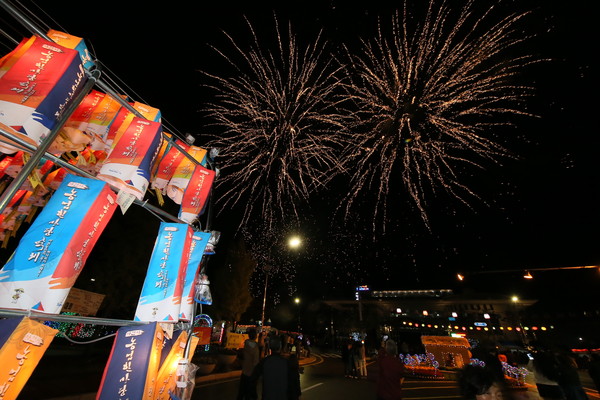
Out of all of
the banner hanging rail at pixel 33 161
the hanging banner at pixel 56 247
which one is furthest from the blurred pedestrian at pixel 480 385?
the banner hanging rail at pixel 33 161

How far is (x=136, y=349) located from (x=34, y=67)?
3256 mm

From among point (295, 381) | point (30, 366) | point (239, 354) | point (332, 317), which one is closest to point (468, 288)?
point (332, 317)

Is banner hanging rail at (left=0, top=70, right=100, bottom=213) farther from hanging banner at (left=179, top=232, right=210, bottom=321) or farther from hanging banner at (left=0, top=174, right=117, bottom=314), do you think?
hanging banner at (left=179, top=232, right=210, bottom=321)

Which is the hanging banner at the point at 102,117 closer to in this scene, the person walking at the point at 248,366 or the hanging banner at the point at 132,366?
Answer: the hanging banner at the point at 132,366

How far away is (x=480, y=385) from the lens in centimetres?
270

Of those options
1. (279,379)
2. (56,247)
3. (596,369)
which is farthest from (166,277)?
(596,369)

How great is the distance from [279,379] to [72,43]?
499 centimetres

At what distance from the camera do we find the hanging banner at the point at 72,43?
3102mm

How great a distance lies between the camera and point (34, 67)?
2.65 m

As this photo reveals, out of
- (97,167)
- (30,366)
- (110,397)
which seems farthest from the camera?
(97,167)

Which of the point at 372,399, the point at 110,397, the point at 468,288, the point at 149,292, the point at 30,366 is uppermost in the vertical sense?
the point at 468,288

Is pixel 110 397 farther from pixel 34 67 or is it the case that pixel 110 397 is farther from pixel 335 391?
pixel 335 391

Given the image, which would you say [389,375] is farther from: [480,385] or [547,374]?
[547,374]

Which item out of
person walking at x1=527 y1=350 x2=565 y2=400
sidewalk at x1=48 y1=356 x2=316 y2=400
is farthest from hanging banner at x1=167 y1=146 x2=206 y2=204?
person walking at x1=527 y1=350 x2=565 y2=400
